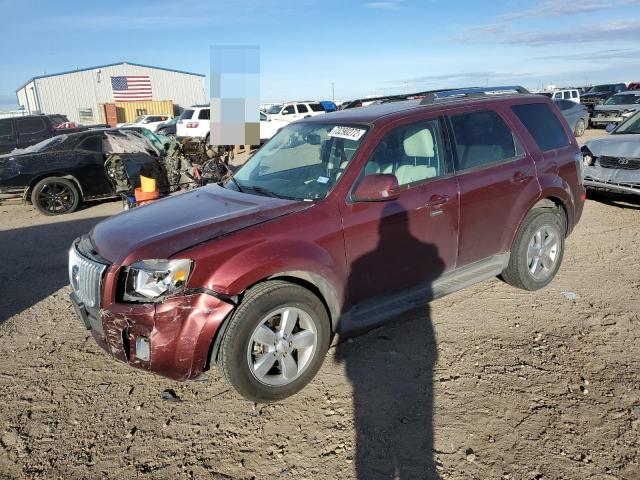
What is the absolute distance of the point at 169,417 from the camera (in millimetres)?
3162

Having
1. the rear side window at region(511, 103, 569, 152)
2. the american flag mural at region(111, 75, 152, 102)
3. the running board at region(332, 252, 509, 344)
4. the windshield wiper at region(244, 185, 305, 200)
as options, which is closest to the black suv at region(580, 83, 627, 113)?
the rear side window at region(511, 103, 569, 152)

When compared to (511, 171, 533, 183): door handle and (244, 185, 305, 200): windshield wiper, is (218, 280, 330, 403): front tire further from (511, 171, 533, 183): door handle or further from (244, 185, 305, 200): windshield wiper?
(511, 171, 533, 183): door handle

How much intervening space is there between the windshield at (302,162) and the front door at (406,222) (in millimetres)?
233

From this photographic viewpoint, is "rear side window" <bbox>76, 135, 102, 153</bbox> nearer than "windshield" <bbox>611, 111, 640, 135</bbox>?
No

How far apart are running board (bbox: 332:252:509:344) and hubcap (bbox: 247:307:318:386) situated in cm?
32

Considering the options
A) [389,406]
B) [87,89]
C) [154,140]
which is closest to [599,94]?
[154,140]

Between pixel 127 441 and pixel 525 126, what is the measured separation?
4200mm

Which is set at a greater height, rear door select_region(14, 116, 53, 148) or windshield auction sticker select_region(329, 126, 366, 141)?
windshield auction sticker select_region(329, 126, 366, 141)

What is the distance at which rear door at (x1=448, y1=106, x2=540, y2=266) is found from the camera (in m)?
3.99

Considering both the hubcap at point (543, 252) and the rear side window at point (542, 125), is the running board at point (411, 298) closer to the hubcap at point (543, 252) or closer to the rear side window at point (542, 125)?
the hubcap at point (543, 252)

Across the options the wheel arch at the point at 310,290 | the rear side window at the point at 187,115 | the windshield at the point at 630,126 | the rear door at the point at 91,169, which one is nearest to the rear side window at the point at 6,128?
the rear door at the point at 91,169

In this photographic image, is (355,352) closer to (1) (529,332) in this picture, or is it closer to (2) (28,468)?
(1) (529,332)

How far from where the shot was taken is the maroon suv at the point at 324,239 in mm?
2881

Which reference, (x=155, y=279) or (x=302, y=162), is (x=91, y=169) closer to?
(x=302, y=162)
